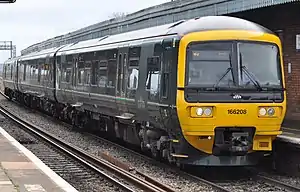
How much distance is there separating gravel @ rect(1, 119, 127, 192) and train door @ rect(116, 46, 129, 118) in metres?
1.70

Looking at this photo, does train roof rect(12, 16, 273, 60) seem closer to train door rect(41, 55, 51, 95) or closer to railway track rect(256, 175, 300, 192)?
railway track rect(256, 175, 300, 192)

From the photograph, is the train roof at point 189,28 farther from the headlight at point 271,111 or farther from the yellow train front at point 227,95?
the headlight at point 271,111

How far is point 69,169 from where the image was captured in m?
12.3

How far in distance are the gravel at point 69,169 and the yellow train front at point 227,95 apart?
1578mm

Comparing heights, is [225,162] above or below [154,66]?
below

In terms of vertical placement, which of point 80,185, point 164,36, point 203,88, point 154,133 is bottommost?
point 80,185

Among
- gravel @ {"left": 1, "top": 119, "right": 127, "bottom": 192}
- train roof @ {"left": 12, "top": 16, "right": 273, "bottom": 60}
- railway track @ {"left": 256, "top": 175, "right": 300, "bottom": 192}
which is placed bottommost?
gravel @ {"left": 1, "top": 119, "right": 127, "bottom": 192}

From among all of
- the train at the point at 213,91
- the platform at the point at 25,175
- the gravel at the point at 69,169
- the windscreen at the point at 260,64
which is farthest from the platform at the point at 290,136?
the platform at the point at 25,175

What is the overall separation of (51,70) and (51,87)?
752 mm

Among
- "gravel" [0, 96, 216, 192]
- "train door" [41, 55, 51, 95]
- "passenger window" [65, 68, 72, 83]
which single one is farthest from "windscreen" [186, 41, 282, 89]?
"train door" [41, 55, 51, 95]

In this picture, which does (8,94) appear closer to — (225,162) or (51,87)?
(51,87)

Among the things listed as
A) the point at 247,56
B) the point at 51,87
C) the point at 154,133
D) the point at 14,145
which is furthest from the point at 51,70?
the point at 247,56

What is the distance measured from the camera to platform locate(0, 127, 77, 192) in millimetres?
8719

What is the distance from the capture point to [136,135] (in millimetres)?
13516
